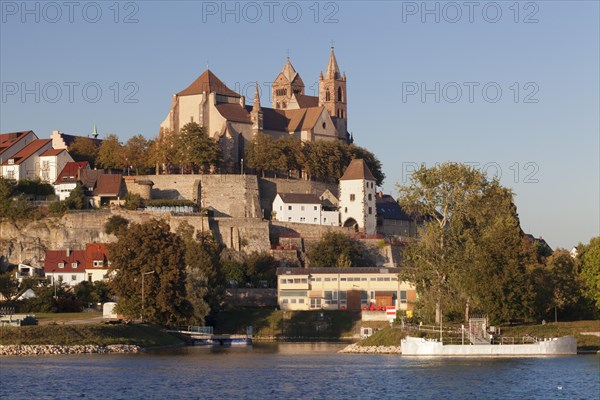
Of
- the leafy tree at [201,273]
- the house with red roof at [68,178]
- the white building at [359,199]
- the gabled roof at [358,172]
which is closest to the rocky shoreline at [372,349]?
the leafy tree at [201,273]

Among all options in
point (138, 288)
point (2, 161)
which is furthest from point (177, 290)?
point (2, 161)

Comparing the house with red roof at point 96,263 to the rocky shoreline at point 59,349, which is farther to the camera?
the house with red roof at point 96,263

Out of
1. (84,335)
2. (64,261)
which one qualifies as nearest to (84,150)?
(64,261)

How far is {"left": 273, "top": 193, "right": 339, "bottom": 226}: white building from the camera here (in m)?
132

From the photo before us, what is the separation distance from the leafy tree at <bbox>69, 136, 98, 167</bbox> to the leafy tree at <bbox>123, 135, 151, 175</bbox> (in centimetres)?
581

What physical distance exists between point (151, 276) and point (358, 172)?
47.9 metres

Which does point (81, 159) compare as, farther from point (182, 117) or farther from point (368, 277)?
point (368, 277)

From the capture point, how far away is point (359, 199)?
439 ft

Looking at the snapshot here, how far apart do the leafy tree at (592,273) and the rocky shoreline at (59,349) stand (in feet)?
99.2

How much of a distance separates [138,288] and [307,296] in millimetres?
22168

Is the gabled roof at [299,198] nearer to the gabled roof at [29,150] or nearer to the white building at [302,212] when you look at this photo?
the white building at [302,212]

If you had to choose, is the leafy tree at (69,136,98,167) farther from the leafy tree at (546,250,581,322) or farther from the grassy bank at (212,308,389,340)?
the leafy tree at (546,250,581,322)

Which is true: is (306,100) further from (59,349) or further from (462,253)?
(59,349)

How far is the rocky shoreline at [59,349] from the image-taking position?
77300mm
